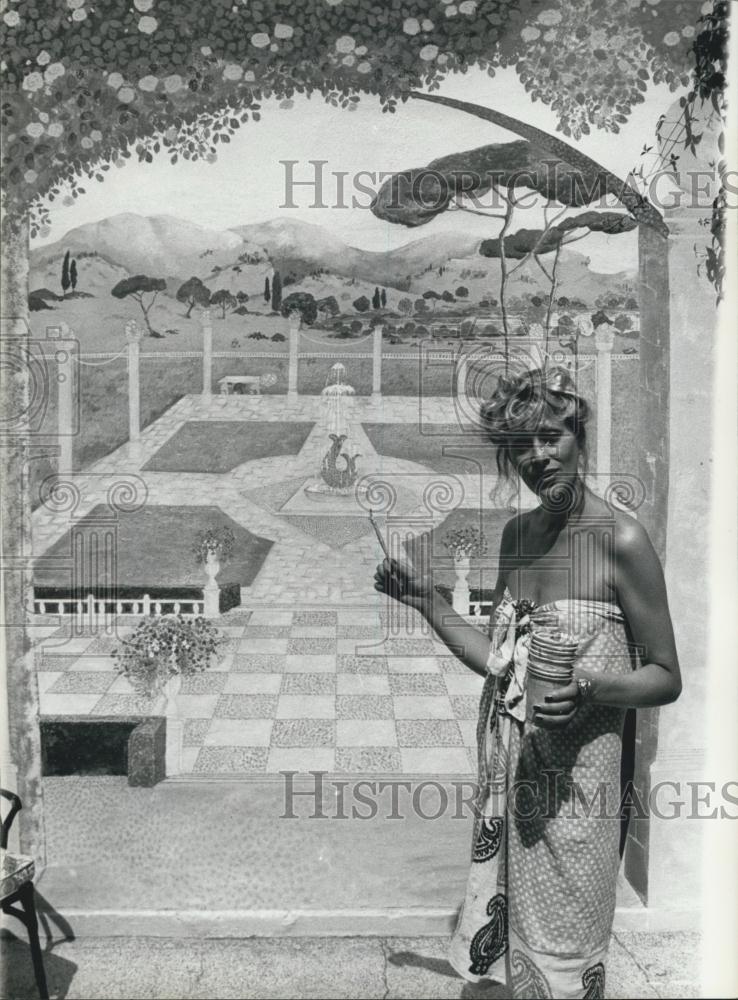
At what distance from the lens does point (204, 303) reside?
4.28m

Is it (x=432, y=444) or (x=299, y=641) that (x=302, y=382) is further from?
(x=299, y=641)

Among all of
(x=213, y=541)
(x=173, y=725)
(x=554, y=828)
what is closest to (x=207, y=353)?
(x=213, y=541)

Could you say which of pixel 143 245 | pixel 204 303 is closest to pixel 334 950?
pixel 204 303

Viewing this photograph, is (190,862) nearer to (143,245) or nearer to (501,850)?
(501,850)

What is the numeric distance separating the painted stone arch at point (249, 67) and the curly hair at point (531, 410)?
3.22ft

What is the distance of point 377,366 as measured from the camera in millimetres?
4309

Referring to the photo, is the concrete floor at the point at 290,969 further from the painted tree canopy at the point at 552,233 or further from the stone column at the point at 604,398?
the painted tree canopy at the point at 552,233

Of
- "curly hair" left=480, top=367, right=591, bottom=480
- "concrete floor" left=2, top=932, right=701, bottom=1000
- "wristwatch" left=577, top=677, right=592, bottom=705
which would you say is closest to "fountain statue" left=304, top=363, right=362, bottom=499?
"curly hair" left=480, top=367, right=591, bottom=480

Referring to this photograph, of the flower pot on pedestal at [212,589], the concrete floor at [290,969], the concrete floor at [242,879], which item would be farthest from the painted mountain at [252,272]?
the concrete floor at [290,969]

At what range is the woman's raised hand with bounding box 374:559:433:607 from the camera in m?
3.92

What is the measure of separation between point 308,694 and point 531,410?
1.64m

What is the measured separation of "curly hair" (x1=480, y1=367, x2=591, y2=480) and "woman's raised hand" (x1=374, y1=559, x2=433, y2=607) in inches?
24.3

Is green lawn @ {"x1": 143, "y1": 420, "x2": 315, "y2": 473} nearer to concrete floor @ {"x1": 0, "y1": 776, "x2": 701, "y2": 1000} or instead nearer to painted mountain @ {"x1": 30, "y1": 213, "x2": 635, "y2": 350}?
painted mountain @ {"x1": 30, "y1": 213, "x2": 635, "y2": 350}

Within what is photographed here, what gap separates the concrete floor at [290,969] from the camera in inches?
163
